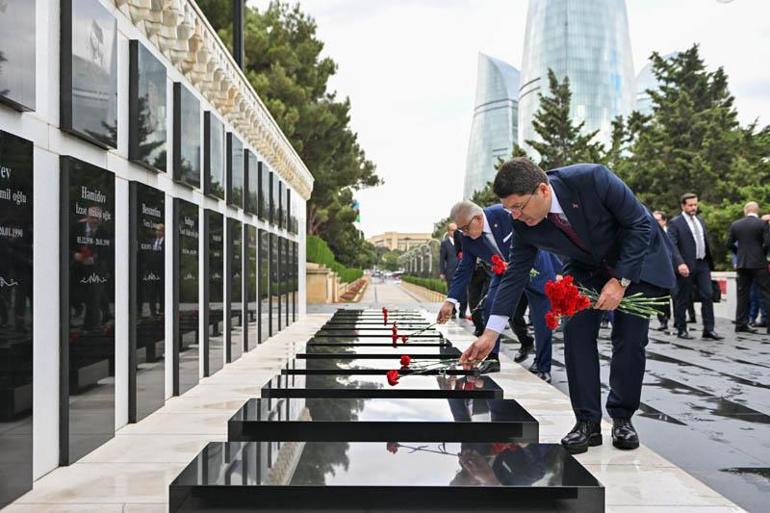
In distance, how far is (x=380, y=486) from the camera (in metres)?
2.85

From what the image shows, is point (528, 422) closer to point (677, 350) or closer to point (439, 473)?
point (439, 473)

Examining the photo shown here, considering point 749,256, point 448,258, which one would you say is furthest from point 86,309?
point 448,258

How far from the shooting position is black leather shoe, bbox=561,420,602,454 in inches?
178

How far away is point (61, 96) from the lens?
4.50m

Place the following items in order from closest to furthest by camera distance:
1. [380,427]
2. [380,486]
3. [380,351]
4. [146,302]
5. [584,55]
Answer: [380,486], [380,427], [146,302], [380,351], [584,55]

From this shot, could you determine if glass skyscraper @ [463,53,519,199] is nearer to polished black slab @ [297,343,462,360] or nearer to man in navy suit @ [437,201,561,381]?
man in navy suit @ [437,201,561,381]

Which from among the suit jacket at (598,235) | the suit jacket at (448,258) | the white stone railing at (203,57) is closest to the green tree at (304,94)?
the suit jacket at (448,258)

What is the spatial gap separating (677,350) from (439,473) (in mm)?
8384

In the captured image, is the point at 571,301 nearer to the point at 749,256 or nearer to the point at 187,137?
the point at 187,137

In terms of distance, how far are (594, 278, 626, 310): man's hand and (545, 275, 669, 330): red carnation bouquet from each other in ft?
0.23

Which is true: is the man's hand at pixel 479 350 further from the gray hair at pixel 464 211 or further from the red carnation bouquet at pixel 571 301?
the gray hair at pixel 464 211

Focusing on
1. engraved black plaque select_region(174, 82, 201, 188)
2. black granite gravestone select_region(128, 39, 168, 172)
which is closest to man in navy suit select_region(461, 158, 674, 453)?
black granite gravestone select_region(128, 39, 168, 172)

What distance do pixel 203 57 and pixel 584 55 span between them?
94.8 meters

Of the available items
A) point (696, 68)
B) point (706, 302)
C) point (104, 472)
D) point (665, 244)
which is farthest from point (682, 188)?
point (104, 472)
